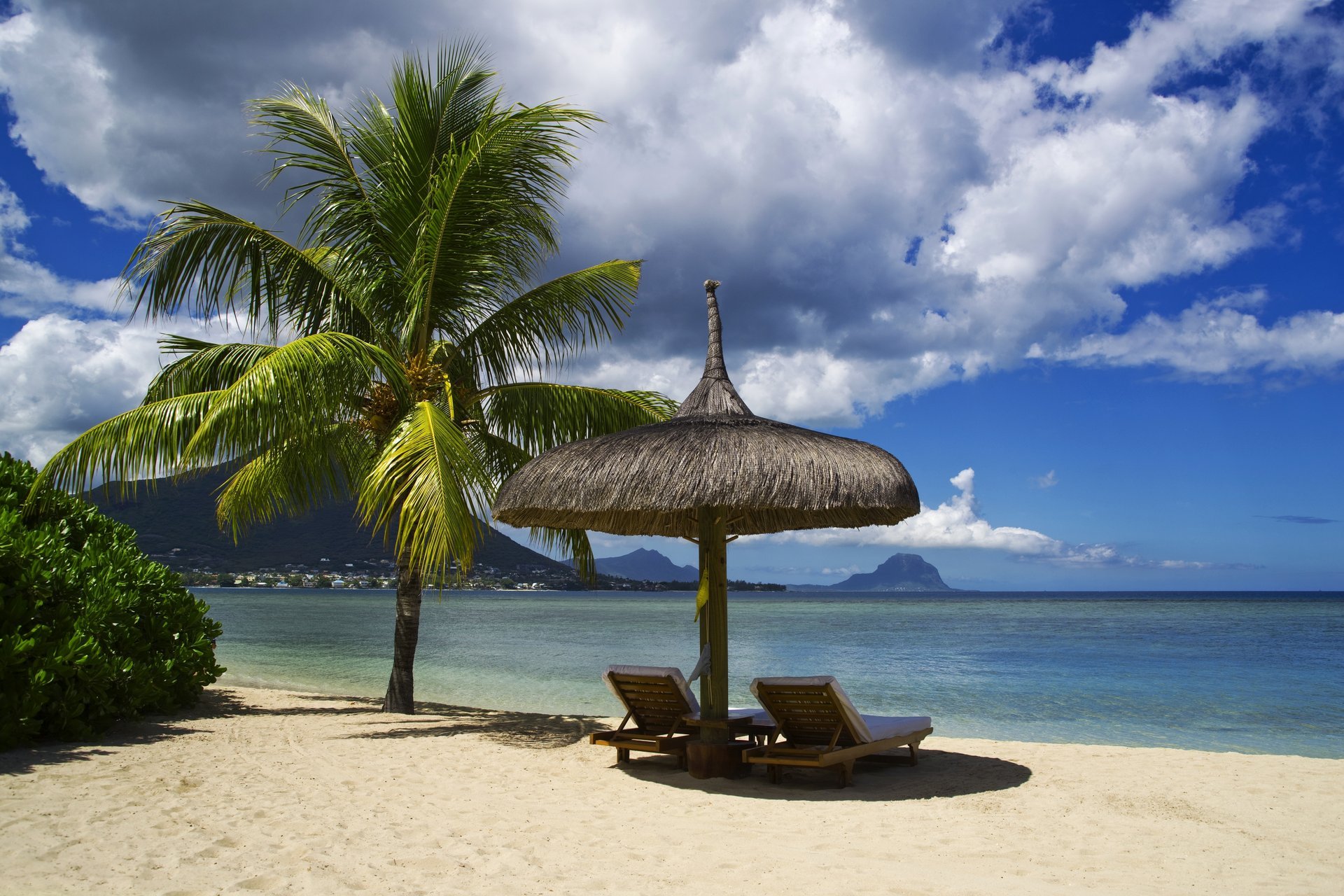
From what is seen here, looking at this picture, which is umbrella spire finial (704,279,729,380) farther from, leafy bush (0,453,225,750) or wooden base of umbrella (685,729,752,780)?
leafy bush (0,453,225,750)

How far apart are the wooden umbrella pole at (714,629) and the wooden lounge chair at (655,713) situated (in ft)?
0.53

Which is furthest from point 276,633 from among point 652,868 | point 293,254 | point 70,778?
point 652,868

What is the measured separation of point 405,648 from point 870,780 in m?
4.37

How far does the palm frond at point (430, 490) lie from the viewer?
19.7 feet

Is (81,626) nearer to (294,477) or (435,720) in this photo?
(294,477)

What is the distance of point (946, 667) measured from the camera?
18203 millimetres

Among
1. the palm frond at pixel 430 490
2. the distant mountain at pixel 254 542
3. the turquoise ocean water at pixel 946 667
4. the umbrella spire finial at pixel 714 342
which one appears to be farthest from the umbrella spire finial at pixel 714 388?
the distant mountain at pixel 254 542

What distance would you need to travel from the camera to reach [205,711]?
24.8ft

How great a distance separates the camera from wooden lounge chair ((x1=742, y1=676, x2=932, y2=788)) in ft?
17.0

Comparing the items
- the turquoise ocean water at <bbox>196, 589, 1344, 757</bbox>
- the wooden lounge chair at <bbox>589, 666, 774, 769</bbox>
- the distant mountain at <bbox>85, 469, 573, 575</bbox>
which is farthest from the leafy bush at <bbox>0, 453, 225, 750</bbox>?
the distant mountain at <bbox>85, 469, 573, 575</bbox>

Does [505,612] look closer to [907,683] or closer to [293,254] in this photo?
[907,683]

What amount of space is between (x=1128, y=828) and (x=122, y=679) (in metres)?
6.22

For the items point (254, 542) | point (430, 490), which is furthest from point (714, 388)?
point (254, 542)

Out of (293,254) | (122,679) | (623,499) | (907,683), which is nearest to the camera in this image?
(623,499)
